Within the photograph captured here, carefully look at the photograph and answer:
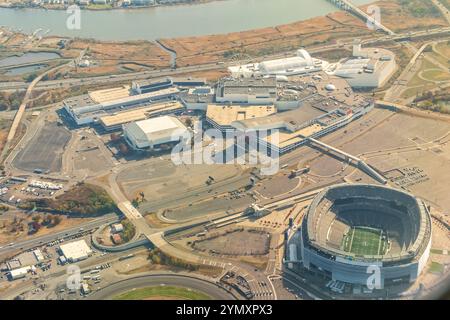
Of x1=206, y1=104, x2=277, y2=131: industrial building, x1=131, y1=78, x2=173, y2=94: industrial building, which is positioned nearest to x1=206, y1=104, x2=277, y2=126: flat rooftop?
x1=206, y1=104, x2=277, y2=131: industrial building

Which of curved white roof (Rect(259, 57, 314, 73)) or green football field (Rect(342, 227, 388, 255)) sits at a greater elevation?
curved white roof (Rect(259, 57, 314, 73))

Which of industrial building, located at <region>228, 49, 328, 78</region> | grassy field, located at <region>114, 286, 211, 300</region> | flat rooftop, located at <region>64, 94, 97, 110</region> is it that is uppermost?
industrial building, located at <region>228, 49, 328, 78</region>

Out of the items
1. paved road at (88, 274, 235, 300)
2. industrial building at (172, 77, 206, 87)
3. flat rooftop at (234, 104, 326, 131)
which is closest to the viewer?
paved road at (88, 274, 235, 300)

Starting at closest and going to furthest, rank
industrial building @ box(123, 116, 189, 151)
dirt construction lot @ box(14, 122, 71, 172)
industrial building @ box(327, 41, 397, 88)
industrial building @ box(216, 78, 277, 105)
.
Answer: dirt construction lot @ box(14, 122, 71, 172) → industrial building @ box(123, 116, 189, 151) → industrial building @ box(216, 78, 277, 105) → industrial building @ box(327, 41, 397, 88)

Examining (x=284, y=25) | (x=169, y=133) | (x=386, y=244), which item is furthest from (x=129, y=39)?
(x=386, y=244)

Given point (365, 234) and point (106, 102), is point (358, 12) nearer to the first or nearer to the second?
point (106, 102)

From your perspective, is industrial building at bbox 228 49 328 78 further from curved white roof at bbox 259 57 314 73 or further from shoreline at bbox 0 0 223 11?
shoreline at bbox 0 0 223 11

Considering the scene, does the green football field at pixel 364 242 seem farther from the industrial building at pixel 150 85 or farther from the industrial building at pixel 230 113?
the industrial building at pixel 150 85

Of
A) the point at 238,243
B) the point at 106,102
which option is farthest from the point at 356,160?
the point at 106,102

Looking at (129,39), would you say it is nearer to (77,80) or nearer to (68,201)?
(77,80)
